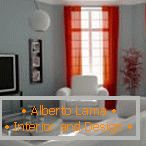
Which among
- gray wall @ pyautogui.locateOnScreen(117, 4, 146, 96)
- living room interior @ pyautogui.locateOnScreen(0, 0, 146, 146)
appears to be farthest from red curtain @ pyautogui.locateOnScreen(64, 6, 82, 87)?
gray wall @ pyautogui.locateOnScreen(117, 4, 146, 96)

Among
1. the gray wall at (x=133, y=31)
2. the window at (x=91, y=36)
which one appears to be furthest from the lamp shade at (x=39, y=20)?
the gray wall at (x=133, y=31)

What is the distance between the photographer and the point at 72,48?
6.76 metres

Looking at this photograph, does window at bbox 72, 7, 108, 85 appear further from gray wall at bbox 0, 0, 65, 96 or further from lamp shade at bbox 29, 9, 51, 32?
lamp shade at bbox 29, 9, 51, 32

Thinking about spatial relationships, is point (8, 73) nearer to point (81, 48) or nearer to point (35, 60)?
point (35, 60)

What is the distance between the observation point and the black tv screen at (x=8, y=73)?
18.5ft

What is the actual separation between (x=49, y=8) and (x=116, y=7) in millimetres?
1723

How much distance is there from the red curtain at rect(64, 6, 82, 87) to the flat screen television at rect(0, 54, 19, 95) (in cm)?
148

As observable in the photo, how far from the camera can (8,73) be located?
5.73 meters

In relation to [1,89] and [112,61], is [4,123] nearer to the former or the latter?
[1,89]

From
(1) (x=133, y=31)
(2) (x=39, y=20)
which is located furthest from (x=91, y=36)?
(2) (x=39, y=20)

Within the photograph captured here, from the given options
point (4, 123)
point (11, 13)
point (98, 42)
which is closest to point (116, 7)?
point (98, 42)

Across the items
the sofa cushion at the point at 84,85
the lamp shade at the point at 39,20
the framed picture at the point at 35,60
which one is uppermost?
the lamp shade at the point at 39,20

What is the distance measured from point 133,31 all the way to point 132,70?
3.68 feet

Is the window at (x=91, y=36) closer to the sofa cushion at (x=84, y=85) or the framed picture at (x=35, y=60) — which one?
the sofa cushion at (x=84, y=85)
